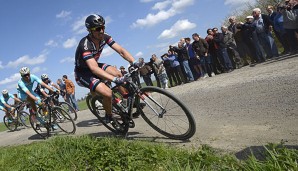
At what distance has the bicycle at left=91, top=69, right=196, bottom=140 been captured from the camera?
5.62 m

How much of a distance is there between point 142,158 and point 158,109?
1.66 m

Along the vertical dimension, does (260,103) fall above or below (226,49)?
below

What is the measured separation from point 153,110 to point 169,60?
34.5 feet

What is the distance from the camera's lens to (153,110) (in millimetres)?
6094

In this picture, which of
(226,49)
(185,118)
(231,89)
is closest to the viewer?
(185,118)

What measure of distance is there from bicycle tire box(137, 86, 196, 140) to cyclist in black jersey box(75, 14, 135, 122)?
0.68 metres

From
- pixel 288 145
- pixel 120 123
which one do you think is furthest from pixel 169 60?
pixel 288 145

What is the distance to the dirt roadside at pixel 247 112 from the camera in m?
4.88

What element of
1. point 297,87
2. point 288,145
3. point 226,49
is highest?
point 226,49

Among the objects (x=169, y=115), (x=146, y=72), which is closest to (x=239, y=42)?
(x=146, y=72)

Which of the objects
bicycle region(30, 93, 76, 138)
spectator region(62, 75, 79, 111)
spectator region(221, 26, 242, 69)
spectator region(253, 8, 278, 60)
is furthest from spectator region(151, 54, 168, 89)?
bicycle region(30, 93, 76, 138)

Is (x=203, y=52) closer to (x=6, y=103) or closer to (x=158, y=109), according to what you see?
(x=158, y=109)

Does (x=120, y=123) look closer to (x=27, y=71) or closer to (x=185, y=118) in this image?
(x=185, y=118)

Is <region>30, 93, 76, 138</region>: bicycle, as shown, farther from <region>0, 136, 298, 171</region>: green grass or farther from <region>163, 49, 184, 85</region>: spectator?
<region>163, 49, 184, 85</region>: spectator
